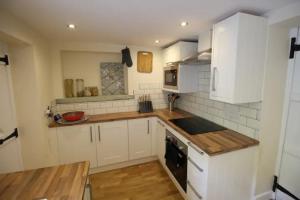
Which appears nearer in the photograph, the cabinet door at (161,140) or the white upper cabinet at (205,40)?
the white upper cabinet at (205,40)

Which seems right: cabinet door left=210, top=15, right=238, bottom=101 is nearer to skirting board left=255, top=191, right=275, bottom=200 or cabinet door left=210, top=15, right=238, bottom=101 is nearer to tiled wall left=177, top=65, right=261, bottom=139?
tiled wall left=177, top=65, right=261, bottom=139

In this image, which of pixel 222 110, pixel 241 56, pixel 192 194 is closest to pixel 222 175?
pixel 192 194

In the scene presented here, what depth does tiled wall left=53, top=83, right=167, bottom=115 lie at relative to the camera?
2.64 metres

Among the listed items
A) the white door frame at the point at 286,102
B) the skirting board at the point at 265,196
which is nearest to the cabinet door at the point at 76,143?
the skirting board at the point at 265,196

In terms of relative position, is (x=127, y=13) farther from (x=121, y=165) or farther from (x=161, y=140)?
(x=121, y=165)

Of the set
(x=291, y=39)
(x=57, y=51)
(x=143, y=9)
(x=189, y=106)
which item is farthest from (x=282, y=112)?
(x=57, y=51)

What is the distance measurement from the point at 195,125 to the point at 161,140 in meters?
0.69

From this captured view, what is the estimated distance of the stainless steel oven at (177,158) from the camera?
1877 mm

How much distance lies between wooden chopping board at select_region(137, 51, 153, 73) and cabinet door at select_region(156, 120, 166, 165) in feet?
3.38

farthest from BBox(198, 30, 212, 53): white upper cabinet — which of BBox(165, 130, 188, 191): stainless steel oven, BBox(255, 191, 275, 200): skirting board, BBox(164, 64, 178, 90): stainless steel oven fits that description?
BBox(255, 191, 275, 200): skirting board

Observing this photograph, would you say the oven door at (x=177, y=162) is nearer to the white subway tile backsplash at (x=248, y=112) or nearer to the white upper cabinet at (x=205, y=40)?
the white subway tile backsplash at (x=248, y=112)

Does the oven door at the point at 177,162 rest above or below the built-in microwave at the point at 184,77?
below

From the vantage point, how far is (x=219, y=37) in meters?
1.58

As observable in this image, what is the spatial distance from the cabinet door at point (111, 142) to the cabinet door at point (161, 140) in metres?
0.55
